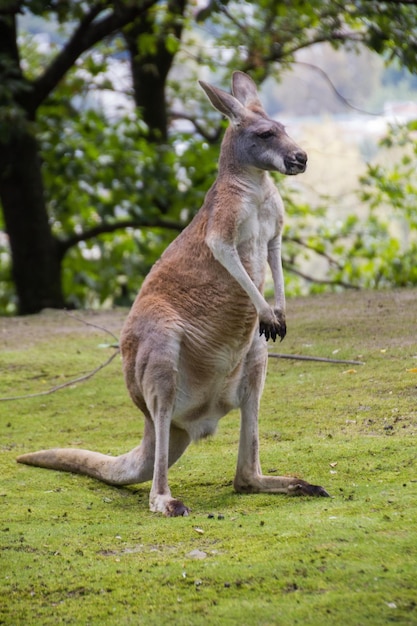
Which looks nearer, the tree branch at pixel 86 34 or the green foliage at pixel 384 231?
the tree branch at pixel 86 34

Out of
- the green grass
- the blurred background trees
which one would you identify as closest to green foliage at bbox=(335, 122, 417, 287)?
the blurred background trees

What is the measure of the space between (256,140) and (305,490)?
1.34 metres

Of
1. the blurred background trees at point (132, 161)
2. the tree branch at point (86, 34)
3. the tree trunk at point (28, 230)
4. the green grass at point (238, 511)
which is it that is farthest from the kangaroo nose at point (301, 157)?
the tree trunk at point (28, 230)

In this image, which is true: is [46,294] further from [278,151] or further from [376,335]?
[278,151]

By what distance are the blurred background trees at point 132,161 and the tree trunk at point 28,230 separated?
12 mm

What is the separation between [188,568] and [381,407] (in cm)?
193

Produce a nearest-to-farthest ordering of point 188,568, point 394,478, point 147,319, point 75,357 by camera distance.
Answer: point 188,568 < point 394,478 < point 147,319 < point 75,357

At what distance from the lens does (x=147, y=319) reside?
4027mm

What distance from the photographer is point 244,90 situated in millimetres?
4355

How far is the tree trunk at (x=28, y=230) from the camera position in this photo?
31.8ft

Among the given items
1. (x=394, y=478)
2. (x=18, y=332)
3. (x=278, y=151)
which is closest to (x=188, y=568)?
(x=394, y=478)

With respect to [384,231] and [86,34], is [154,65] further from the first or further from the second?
[384,231]

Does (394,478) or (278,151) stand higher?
(278,151)

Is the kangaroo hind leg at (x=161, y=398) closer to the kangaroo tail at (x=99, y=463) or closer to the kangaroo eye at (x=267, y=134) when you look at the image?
the kangaroo tail at (x=99, y=463)
